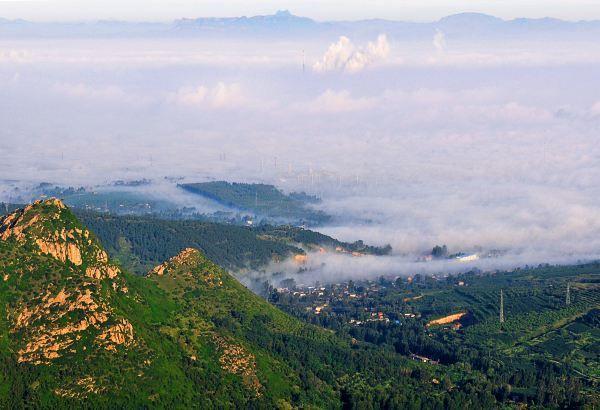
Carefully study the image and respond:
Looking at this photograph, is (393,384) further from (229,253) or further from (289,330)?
(229,253)

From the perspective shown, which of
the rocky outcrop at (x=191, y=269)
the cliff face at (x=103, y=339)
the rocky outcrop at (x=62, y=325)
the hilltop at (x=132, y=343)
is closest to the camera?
the cliff face at (x=103, y=339)

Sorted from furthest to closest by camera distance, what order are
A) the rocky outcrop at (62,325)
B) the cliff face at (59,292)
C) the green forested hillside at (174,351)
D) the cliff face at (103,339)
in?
the cliff face at (59,292), the rocky outcrop at (62,325), the green forested hillside at (174,351), the cliff face at (103,339)

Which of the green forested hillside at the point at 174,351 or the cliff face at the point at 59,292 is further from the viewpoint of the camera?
the cliff face at the point at 59,292

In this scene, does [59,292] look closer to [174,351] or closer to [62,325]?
[62,325]

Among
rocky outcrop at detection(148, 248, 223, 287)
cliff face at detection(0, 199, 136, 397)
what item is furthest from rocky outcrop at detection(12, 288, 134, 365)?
rocky outcrop at detection(148, 248, 223, 287)

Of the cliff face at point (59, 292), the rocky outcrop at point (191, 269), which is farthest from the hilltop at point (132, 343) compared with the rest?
the rocky outcrop at point (191, 269)

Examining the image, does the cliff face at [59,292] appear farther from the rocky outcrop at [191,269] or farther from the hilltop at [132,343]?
the rocky outcrop at [191,269]

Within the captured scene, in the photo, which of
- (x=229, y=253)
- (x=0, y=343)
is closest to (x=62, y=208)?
(x=0, y=343)

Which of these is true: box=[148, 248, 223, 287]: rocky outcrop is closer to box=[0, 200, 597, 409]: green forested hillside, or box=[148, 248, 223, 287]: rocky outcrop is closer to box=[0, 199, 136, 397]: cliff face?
box=[0, 200, 597, 409]: green forested hillside

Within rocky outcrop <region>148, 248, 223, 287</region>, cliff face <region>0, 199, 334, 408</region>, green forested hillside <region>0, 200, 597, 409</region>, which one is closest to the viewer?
cliff face <region>0, 199, 334, 408</region>

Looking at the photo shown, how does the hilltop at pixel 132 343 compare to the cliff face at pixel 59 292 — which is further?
the cliff face at pixel 59 292

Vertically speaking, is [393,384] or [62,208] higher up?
[62,208]
